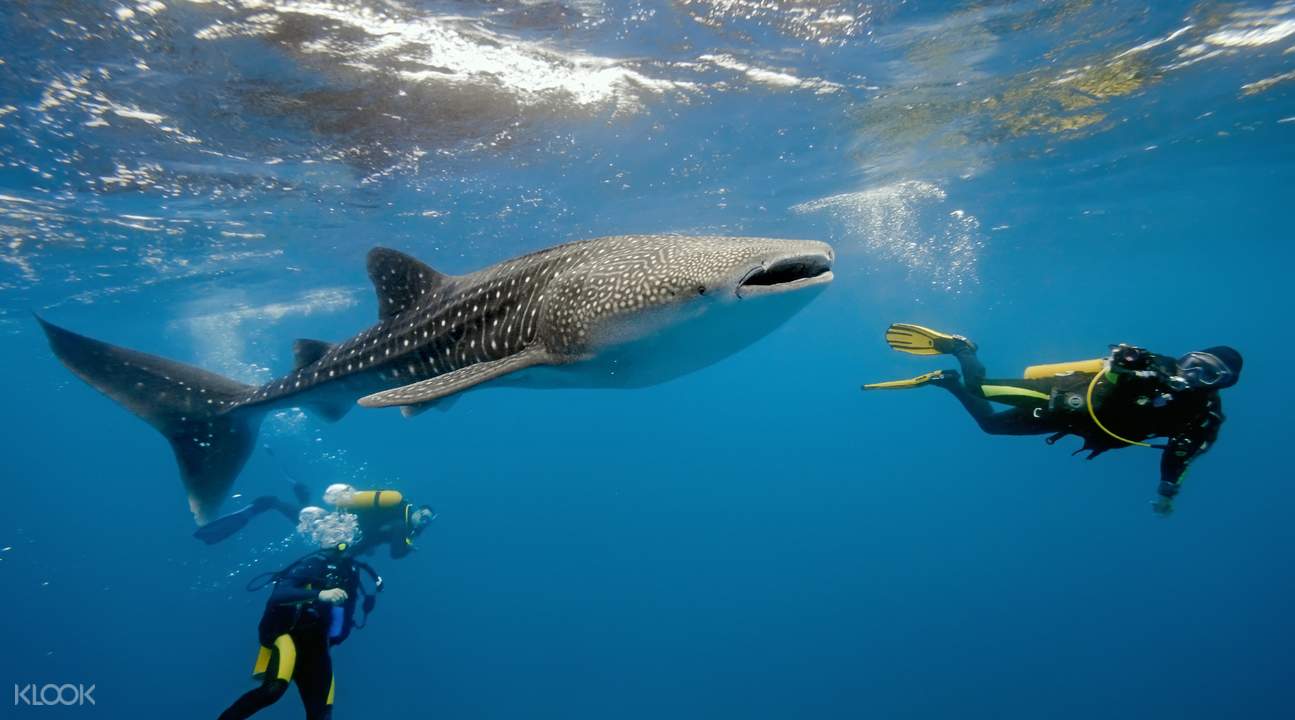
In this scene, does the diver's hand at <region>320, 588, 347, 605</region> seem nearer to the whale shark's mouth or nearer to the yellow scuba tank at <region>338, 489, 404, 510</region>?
the yellow scuba tank at <region>338, 489, 404, 510</region>

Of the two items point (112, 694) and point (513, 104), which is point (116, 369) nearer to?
point (513, 104)

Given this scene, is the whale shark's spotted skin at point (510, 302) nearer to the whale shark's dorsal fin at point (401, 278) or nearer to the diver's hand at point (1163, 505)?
the whale shark's dorsal fin at point (401, 278)

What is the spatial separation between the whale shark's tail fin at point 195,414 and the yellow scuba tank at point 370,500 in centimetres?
409

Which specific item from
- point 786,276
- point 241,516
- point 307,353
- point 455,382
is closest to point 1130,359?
point 786,276

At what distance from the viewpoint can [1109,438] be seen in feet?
19.0

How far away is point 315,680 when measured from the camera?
627 centimetres

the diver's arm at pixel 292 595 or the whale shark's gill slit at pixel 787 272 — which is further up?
the whale shark's gill slit at pixel 787 272

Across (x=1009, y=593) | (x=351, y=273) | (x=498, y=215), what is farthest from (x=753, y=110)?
(x=1009, y=593)

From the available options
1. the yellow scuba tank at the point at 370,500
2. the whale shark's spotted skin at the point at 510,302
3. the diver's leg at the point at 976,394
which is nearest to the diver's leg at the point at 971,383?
the diver's leg at the point at 976,394

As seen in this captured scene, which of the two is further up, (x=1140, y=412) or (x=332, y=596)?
(x=1140, y=412)

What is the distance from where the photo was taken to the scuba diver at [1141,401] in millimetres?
5199

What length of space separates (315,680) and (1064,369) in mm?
8519

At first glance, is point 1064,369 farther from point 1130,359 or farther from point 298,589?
point 298,589

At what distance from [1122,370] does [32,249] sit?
77.3ft
